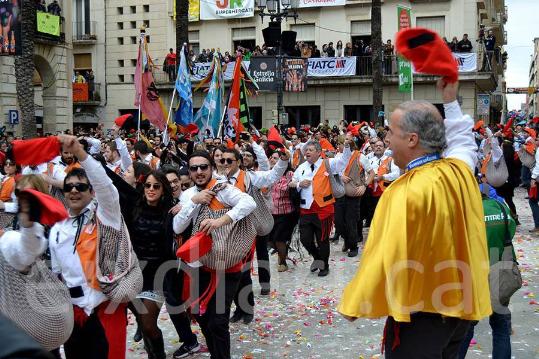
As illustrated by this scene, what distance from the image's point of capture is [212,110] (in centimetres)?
1297

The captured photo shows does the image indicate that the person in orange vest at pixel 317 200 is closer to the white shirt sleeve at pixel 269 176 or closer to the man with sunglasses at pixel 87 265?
the white shirt sleeve at pixel 269 176

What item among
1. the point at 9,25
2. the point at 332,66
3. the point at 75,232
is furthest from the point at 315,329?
the point at 332,66

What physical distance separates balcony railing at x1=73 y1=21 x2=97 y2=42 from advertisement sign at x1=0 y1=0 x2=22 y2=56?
17288 millimetres

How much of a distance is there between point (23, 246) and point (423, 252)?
2.11 metres

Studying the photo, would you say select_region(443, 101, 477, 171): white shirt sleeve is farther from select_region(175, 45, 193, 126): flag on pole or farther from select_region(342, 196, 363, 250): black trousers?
select_region(175, 45, 193, 126): flag on pole

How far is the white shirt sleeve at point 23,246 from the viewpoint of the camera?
3.58 metres

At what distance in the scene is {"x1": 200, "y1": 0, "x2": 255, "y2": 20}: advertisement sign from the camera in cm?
3403

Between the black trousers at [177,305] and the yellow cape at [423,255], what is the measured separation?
2.71 m

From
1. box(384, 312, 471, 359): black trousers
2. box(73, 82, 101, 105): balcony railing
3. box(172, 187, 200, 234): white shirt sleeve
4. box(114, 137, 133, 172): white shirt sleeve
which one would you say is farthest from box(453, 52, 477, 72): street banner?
box(384, 312, 471, 359): black trousers

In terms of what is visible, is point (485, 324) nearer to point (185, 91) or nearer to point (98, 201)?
point (98, 201)

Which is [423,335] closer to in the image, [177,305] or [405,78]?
[177,305]

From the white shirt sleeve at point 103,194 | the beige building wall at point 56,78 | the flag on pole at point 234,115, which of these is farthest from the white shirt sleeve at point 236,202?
the beige building wall at point 56,78

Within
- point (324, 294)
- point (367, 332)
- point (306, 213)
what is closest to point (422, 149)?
point (367, 332)

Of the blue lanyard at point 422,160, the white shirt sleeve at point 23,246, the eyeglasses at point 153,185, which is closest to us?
the blue lanyard at point 422,160
